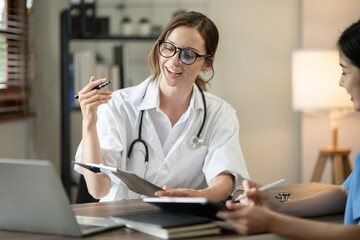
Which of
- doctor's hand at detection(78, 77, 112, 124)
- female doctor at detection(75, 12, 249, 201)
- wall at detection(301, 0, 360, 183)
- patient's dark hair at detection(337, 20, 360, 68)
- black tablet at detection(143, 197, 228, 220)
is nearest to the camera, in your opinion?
black tablet at detection(143, 197, 228, 220)

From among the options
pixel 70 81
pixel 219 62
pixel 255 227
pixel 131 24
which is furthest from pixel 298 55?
pixel 255 227

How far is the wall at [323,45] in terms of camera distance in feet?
13.6

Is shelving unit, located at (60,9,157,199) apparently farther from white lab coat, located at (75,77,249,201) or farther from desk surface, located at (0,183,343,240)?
desk surface, located at (0,183,343,240)

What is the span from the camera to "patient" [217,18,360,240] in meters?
1.30

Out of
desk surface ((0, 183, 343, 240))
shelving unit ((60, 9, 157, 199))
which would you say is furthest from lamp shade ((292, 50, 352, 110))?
desk surface ((0, 183, 343, 240))

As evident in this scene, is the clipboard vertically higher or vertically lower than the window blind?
lower

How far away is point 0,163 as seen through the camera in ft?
4.37

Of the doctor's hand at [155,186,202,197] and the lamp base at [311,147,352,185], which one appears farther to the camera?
the lamp base at [311,147,352,185]

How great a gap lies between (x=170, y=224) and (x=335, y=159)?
8.85ft

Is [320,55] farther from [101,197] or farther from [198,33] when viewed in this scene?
[101,197]

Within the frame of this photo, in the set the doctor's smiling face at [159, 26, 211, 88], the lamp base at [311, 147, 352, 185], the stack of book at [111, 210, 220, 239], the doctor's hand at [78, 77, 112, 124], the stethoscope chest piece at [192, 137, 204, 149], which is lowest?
the lamp base at [311, 147, 352, 185]

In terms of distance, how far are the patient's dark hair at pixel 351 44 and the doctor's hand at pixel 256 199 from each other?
422 millimetres

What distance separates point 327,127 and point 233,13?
1116mm

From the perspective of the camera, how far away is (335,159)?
3762 millimetres
